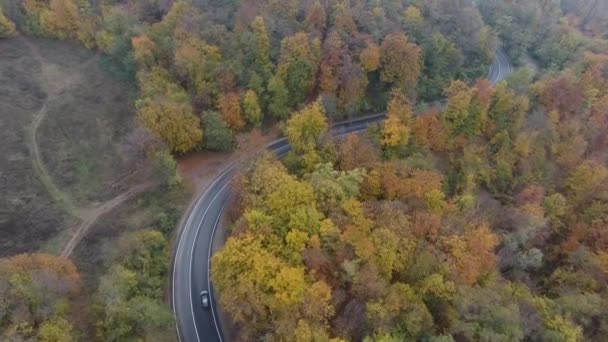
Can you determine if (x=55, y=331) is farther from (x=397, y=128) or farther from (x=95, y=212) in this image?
(x=397, y=128)

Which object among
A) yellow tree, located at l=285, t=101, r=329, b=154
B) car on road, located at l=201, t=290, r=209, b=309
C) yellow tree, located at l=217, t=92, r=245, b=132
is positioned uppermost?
yellow tree, located at l=217, t=92, r=245, b=132

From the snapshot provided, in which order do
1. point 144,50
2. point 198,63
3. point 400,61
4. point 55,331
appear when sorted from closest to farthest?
point 55,331, point 198,63, point 144,50, point 400,61

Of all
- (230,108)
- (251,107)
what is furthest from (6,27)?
(251,107)

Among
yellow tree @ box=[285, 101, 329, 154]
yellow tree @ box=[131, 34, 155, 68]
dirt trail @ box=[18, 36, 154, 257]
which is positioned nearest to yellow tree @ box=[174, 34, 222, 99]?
yellow tree @ box=[131, 34, 155, 68]

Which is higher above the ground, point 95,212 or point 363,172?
point 95,212

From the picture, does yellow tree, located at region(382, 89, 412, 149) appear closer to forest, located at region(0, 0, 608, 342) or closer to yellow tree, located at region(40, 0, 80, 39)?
forest, located at region(0, 0, 608, 342)

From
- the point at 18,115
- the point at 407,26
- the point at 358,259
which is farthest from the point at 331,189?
the point at 18,115
